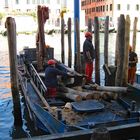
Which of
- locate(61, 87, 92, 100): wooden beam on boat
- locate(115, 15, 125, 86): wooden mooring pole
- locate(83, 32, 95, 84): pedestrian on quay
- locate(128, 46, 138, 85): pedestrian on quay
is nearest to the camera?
locate(61, 87, 92, 100): wooden beam on boat

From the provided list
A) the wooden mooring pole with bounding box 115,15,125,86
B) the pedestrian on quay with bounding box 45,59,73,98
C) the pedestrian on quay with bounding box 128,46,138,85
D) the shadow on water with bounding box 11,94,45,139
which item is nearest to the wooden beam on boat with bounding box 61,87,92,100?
the pedestrian on quay with bounding box 45,59,73,98

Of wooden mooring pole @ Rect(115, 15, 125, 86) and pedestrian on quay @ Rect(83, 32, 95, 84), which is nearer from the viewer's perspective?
wooden mooring pole @ Rect(115, 15, 125, 86)

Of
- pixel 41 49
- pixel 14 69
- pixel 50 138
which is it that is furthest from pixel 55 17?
pixel 50 138

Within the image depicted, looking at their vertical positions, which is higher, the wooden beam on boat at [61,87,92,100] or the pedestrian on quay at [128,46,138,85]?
the pedestrian on quay at [128,46,138,85]

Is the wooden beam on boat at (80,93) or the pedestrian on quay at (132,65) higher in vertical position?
the pedestrian on quay at (132,65)

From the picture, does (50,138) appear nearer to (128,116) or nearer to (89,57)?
(128,116)

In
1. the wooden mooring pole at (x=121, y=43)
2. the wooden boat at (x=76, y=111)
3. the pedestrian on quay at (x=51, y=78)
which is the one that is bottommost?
the wooden boat at (x=76, y=111)

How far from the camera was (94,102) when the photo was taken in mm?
10305

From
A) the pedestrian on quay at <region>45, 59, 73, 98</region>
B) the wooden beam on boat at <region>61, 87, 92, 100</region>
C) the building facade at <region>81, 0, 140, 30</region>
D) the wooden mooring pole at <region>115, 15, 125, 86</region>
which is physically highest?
the building facade at <region>81, 0, 140, 30</region>

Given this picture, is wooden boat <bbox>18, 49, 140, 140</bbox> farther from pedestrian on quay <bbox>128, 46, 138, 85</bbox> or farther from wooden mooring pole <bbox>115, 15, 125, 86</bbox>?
pedestrian on quay <bbox>128, 46, 138, 85</bbox>

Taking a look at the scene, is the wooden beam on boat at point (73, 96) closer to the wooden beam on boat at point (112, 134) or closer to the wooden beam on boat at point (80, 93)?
the wooden beam on boat at point (80, 93)

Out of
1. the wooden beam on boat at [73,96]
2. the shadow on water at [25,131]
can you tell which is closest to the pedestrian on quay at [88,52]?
the wooden beam on boat at [73,96]

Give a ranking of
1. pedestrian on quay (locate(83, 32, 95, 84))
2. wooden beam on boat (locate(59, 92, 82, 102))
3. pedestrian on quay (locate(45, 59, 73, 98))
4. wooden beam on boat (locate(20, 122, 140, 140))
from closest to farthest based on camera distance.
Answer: wooden beam on boat (locate(20, 122, 140, 140))
wooden beam on boat (locate(59, 92, 82, 102))
pedestrian on quay (locate(45, 59, 73, 98))
pedestrian on quay (locate(83, 32, 95, 84))

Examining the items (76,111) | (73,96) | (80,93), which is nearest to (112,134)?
(76,111)
